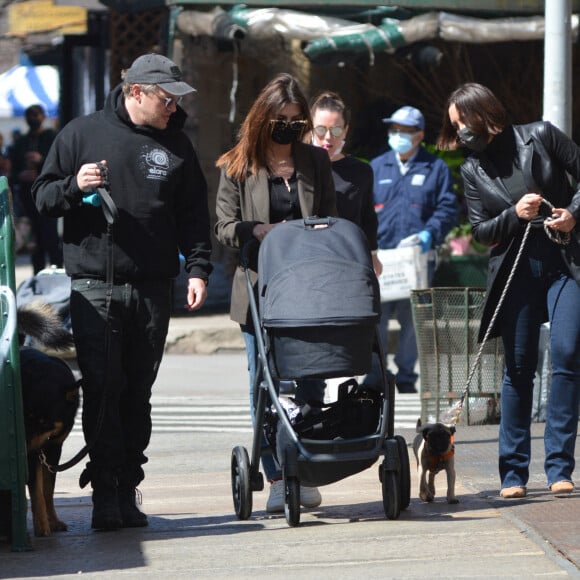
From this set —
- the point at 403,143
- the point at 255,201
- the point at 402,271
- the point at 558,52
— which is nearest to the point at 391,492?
the point at 255,201

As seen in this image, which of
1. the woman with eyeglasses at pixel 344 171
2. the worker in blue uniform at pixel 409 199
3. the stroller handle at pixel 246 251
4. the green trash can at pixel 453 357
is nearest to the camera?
the stroller handle at pixel 246 251

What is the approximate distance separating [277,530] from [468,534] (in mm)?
805

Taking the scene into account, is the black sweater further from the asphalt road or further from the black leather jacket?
the black leather jacket

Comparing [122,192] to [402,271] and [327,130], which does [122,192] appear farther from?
[402,271]

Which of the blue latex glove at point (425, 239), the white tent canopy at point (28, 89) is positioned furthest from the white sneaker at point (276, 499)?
the white tent canopy at point (28, 89)

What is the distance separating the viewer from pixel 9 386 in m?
5.58

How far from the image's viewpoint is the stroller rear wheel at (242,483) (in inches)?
241

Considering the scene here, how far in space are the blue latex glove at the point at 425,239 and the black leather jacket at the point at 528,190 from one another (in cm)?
385

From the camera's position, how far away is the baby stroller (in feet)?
19.1

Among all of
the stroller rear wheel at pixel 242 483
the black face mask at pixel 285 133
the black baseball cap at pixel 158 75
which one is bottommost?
the stroller rear wheel at pixel 242 483

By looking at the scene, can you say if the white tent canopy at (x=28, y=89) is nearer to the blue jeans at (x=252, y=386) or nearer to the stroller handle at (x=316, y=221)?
the blue jeans at (x=252, y=386)

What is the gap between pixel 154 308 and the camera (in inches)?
243

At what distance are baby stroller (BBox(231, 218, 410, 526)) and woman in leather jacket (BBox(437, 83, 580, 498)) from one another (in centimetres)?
71

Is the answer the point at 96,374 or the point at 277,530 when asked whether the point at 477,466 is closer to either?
the point at 277,530
